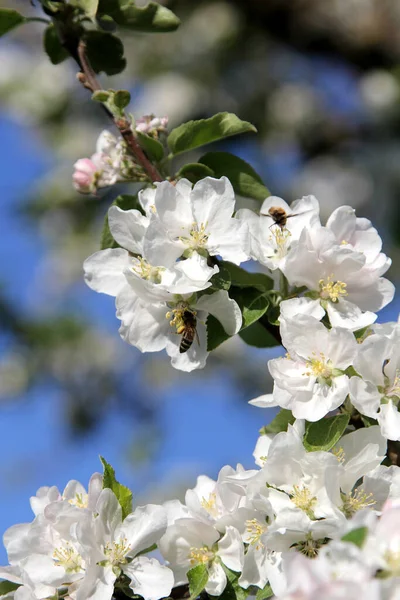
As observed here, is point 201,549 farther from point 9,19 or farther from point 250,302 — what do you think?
point 9,19

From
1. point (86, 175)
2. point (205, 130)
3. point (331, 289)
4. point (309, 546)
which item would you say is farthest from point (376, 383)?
point (86, 175)

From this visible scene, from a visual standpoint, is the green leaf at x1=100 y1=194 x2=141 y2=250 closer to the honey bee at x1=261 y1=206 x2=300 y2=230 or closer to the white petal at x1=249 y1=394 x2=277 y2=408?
the honey bee at x1=261 y1=206 x2=300 y2=230

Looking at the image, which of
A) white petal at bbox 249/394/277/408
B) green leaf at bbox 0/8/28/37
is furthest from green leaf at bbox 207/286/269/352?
green leaf at bbox 0/8/28/37

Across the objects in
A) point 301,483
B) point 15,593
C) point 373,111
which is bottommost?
point 373,111

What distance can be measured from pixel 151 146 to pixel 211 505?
2.13ft

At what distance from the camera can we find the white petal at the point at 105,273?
146 centimetres

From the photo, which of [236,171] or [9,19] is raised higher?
[9,19]

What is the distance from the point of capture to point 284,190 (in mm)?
6871


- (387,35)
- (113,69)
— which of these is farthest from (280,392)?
(387,35)

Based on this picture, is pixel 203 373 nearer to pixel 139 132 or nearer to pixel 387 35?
pixel 387 35

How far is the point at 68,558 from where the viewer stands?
1.31 meters

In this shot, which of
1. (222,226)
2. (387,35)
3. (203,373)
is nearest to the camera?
(222,226)

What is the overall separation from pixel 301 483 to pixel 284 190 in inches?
227

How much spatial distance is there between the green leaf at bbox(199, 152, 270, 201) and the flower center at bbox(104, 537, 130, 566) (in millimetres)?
714
